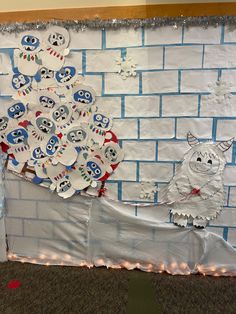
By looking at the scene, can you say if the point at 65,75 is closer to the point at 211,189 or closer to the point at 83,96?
the point at 83,96

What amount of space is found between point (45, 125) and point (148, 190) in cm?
57

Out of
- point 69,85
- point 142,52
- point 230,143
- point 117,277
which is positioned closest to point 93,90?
point 69,85

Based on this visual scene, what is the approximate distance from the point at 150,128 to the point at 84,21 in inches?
21.4

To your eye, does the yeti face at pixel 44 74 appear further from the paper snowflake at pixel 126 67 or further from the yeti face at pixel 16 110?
the paper snowflake at pixel 126 67

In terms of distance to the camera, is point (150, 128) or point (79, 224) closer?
point (150, 128)

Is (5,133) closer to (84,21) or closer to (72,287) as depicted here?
(84,21)

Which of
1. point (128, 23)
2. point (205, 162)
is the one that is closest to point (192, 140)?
point (205, 162)

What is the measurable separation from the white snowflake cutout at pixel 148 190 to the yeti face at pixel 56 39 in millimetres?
730

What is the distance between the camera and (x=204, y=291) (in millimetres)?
1357

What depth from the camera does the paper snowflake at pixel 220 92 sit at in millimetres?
1312

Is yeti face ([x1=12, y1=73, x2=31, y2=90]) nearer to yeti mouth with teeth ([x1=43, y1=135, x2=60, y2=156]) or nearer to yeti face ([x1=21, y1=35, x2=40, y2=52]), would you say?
yeti face ([x1=21, y1=35, x2=40, y2=52])

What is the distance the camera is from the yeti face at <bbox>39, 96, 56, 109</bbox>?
1.42m

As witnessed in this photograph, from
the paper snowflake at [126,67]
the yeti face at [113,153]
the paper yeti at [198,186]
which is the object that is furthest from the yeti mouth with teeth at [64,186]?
the paper snowflake at [126,67]

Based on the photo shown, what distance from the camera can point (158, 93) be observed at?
136 cm
